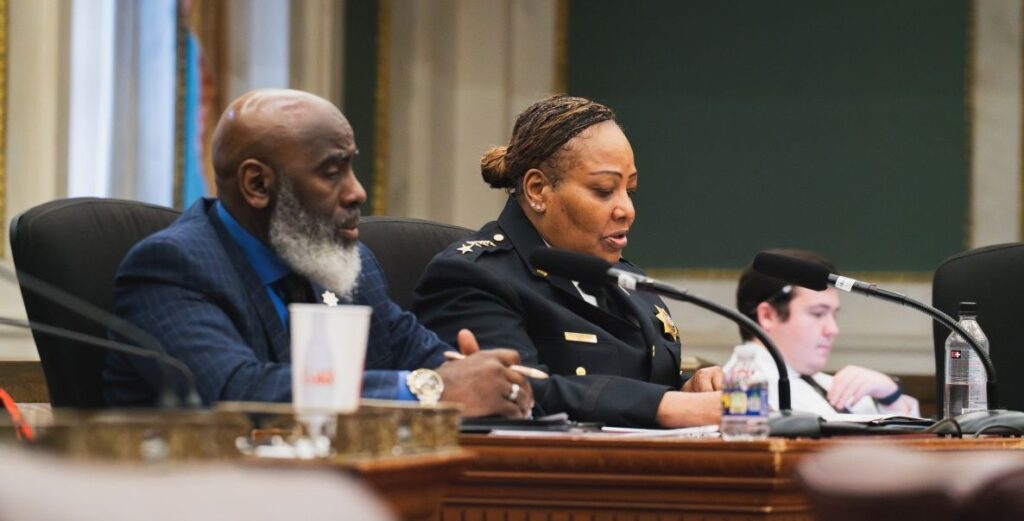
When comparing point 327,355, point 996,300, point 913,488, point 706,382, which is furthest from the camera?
point 996,300

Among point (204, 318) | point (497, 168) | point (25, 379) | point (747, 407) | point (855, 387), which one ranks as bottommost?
point (855, 387)

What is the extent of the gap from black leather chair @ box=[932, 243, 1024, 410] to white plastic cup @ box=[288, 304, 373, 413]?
7.43ft

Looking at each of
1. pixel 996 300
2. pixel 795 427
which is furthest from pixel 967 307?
pixel 795 427

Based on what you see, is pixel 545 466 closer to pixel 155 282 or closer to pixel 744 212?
pixel 155 282

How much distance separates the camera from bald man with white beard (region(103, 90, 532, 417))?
234 centimetres

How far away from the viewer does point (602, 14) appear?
21.8ft

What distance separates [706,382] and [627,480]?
1148mm

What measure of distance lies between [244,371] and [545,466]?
1.50 ft

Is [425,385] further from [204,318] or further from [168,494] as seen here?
[168,494]

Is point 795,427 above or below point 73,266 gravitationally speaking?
below

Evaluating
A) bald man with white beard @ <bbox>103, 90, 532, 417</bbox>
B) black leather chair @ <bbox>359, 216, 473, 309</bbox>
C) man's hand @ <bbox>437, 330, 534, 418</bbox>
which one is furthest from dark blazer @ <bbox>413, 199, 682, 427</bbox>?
man's hand @ <bbox>437, 330, 534, 418</bbox>

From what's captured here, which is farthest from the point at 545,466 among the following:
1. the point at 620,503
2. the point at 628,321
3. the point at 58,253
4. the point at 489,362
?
the point at 628,321

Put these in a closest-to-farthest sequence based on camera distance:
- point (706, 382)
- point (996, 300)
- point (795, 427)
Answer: point (795, 427), point (706, 382), point (996, 300)

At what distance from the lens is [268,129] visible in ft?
8.45
